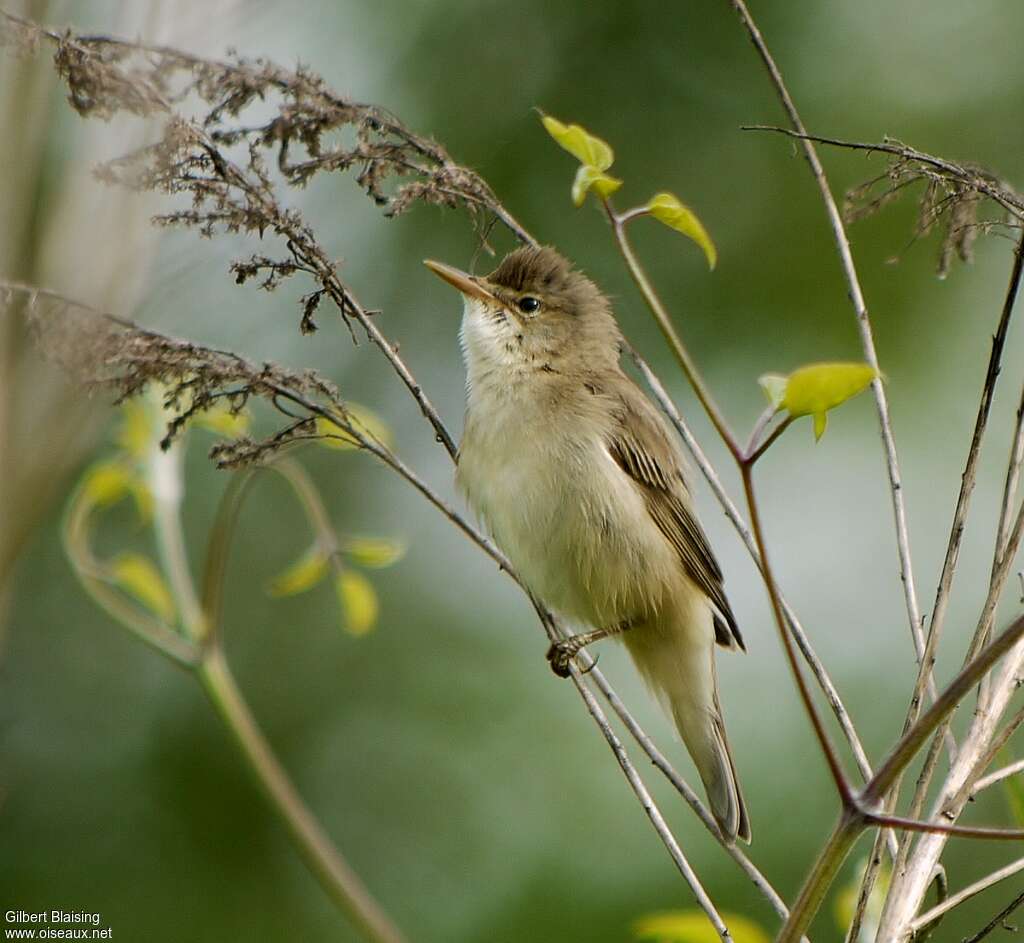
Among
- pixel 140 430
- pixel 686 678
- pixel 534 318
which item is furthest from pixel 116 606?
pixel 686 678

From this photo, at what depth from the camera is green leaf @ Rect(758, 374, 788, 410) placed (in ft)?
4.78

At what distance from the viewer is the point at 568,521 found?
3.20 meters

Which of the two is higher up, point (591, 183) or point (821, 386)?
point (591, 183)

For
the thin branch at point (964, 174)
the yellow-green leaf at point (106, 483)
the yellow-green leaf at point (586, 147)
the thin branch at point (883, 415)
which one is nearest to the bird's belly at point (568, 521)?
the yellow-green leaf at point (106, 483)

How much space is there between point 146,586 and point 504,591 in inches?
165

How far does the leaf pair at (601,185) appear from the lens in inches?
61.9

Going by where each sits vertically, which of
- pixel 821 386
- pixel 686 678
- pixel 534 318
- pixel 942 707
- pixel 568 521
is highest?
pixel 534 318

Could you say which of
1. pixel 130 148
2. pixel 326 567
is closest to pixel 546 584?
pixel 326 567

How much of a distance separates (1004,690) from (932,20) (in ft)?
19.7

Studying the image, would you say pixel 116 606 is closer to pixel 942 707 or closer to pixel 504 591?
pixel 942 707

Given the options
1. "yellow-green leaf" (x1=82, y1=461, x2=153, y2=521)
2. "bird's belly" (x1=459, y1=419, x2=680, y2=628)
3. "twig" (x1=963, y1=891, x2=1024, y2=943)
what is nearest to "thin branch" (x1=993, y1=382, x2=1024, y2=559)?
"twig" (x1=963, y1=891, x2=1024, y2=943)

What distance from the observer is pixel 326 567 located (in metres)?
2.80

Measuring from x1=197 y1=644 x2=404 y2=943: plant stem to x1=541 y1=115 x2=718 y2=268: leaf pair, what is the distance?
1.25 meters

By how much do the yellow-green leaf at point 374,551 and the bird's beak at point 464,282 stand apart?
750 mm
